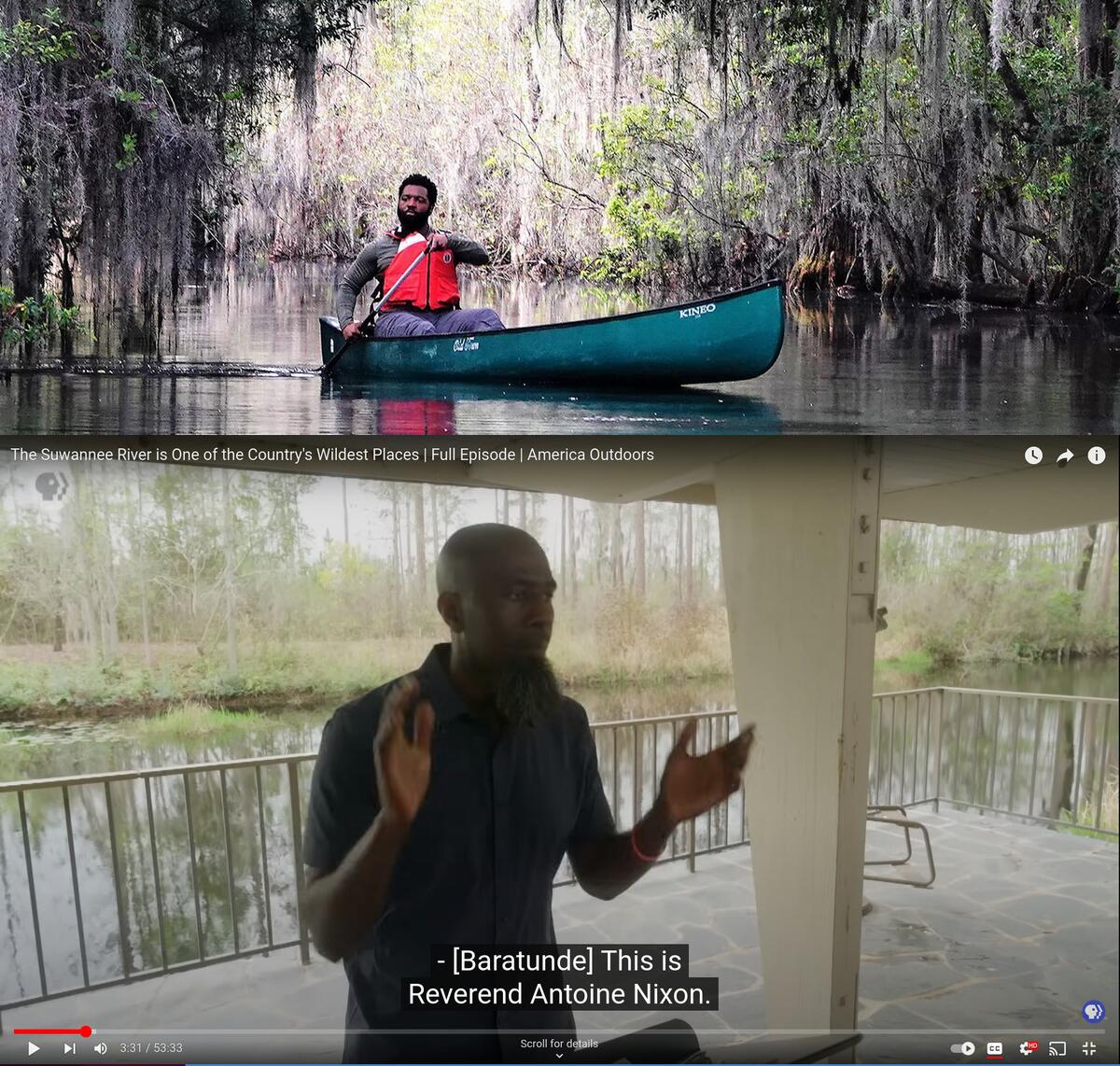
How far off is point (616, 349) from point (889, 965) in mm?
1980

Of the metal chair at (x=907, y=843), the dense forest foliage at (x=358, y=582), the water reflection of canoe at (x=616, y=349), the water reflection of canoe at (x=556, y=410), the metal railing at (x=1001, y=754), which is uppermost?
the water reflection of canoe at (x=616, y=349)

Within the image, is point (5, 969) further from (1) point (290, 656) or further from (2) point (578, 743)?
(2) point (578, 743)

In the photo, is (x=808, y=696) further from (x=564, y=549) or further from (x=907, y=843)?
(x=907, y=843)

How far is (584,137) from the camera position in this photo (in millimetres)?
2219

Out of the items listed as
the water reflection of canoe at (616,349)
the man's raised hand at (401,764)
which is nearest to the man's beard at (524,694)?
the man's raised hand at (401,764)

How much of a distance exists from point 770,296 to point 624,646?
116 cm

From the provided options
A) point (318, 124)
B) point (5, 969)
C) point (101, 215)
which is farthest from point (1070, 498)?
point (5, 969)

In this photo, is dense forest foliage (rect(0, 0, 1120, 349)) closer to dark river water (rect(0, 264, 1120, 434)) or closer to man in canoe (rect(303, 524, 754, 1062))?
dark river water (rect(0, 264, 1120, 434))

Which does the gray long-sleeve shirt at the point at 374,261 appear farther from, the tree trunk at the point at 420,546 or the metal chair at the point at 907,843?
the metal chair at the point at 907,843

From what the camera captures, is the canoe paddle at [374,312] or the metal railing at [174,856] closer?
the canoe paddle at [374,312]

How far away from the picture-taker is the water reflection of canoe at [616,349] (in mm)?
2199

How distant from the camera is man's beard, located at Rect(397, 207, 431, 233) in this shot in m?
2.20

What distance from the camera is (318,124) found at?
7.22ft

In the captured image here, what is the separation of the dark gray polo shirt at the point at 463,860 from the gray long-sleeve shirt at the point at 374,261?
3.23 feet
